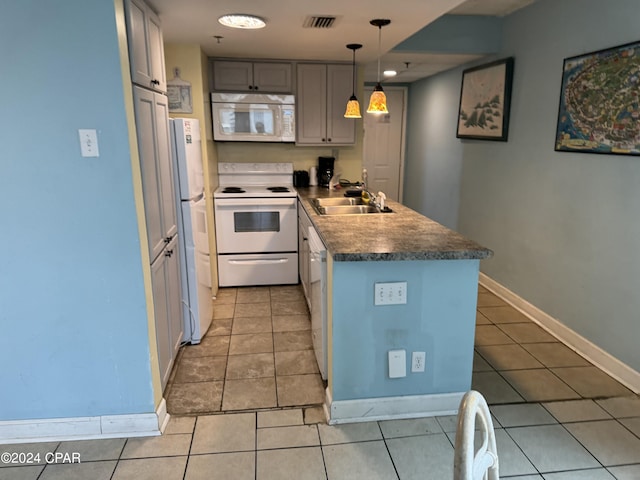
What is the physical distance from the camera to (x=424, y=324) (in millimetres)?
2219

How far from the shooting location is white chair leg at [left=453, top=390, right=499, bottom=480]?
80 cm

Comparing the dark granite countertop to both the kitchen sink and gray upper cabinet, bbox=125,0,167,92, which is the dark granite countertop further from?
gray upper cabinet, bbox=125,0,167,92

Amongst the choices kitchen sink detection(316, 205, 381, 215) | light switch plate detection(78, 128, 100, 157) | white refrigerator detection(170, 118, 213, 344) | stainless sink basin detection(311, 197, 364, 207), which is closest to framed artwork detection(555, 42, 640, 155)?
kitchen sink detection(316, 205, 381, 215)

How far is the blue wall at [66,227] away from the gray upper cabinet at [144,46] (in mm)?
215

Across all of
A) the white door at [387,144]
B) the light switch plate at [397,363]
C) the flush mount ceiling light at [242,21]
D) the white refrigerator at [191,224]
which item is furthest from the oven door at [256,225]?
the white door at [387,144]

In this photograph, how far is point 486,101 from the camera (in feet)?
13.2

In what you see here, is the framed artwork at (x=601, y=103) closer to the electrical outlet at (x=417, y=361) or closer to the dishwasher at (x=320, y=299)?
the electrical outlet at (x=417, y=361)

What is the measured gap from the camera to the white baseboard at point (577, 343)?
2566 millimetres

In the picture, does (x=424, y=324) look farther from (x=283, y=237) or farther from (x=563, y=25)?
(x=563, y=25)

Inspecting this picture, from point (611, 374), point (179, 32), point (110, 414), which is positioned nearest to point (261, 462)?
point (110, 414)

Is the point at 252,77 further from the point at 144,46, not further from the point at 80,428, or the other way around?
the point at 80,428

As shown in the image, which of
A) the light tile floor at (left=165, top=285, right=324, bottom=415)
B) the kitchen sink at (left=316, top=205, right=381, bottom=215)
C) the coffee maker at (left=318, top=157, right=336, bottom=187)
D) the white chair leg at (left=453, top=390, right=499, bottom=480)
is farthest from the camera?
the coffee maker at (left=318, top=157, right=336, bottom=187)

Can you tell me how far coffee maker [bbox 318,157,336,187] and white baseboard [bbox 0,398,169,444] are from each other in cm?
296

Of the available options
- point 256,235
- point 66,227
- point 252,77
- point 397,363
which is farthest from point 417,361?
point 252,77
